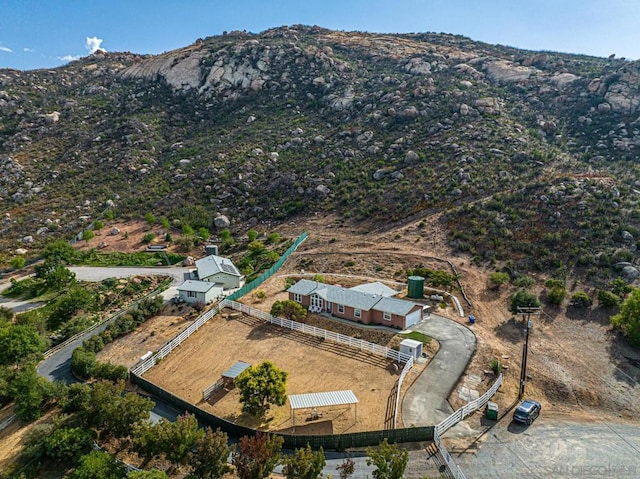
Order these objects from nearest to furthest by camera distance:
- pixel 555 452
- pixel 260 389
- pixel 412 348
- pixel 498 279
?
1. pixel 555 452
2. pixel 260 389
3. pixel 412 348
4. pixel 498 279

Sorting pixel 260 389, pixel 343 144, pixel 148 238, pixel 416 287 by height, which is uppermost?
pixel 343 144

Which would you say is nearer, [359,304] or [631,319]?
[631,319]

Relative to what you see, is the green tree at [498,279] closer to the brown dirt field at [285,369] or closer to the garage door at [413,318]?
the garage door at [413,318]

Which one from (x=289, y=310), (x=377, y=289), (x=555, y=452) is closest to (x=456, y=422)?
(x=555, y=452)

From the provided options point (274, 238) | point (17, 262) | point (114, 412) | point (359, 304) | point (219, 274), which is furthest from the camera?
point (274, 238)

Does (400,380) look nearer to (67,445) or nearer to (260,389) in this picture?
(260,389)

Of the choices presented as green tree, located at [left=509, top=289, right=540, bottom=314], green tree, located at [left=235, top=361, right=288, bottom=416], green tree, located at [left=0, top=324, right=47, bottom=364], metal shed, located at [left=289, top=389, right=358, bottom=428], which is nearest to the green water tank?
green tree, located at [left=509, top=289, right=540, bottom=314]

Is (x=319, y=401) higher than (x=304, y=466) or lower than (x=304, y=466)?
→ lower

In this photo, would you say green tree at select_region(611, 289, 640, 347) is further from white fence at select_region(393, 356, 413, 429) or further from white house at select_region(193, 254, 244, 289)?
white house at select_region(193, 254, 244, 289)
